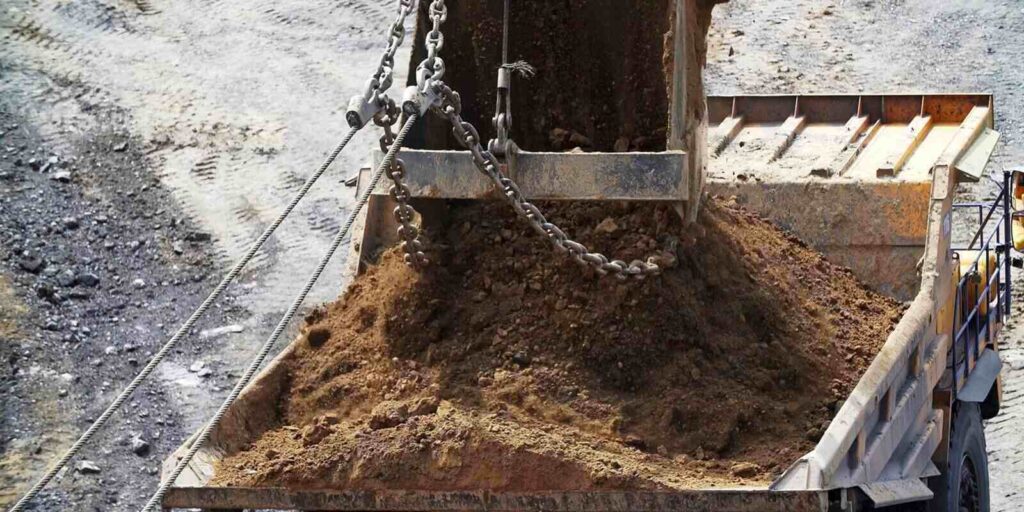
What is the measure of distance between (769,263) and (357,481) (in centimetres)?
225

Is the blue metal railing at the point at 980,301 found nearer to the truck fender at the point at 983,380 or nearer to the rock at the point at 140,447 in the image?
the truck fender at the point at 983,380

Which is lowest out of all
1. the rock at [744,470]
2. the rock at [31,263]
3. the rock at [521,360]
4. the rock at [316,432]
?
the rock at [31,263]

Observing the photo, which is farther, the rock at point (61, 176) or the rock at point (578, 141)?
the rock at point (61, 176)

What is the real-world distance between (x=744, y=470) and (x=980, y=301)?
8.84 feet

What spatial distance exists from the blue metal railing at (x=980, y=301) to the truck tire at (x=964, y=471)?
0.21 meters

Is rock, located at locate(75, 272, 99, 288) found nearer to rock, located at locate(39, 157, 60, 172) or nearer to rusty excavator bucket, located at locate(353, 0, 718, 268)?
rock, located at locate(39, 157, 60, 172)

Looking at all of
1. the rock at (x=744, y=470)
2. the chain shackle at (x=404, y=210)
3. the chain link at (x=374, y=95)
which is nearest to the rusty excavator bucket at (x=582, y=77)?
the chain shackle at (x=404, y=210)

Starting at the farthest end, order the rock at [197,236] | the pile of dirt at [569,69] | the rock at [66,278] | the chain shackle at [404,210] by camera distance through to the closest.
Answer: the rock at [197,236]
the rock at [66,278]
the pile of dirt at [569,69]
the chain shackle at [404,210]

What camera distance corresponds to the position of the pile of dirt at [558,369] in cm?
487

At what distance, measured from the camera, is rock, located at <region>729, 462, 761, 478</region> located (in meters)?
4.91

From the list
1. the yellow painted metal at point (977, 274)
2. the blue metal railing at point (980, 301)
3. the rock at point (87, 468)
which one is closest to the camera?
the blue metal railing at point (980, 301)

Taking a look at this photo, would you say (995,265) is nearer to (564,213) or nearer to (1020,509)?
(1020,509)

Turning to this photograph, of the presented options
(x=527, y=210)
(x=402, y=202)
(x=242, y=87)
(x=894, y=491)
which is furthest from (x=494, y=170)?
(x=242, y=87)

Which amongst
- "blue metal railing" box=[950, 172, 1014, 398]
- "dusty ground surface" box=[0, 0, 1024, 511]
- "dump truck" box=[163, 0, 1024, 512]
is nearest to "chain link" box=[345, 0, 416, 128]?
"dump truck" box=[163, 0, 1024, 512]
